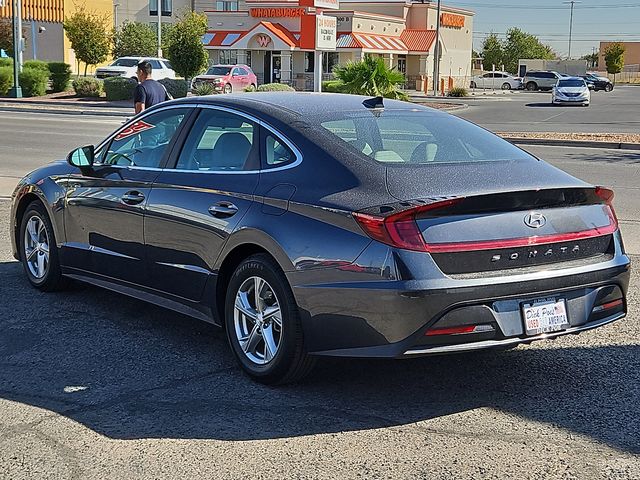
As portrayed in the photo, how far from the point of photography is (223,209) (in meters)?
5.37

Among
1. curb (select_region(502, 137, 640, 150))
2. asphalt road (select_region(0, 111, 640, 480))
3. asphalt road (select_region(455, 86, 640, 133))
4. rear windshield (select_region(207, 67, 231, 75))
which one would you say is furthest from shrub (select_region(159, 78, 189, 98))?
asphalt road (select_region(0, 111, 640, 480))

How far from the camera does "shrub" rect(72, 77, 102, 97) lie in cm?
4025

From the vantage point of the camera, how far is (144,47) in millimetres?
62000

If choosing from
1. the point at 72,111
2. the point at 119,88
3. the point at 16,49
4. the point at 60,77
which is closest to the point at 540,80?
the point at 60,77

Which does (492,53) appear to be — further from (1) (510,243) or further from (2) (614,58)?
(1) (510,243)

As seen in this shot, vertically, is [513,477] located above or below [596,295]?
below

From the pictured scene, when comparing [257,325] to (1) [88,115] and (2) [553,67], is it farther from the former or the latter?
(2) [553,67]

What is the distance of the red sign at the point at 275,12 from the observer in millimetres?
61081

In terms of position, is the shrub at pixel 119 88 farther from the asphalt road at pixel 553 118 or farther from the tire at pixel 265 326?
the tire at pixel 265 326

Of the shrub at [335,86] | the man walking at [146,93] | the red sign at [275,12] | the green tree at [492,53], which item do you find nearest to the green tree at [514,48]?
the green tree at [492,53]

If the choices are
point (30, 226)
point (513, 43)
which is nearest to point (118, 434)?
point (30, 226)

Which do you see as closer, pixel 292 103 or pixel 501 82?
pixel 292 103

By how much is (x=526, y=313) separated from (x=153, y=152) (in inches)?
110

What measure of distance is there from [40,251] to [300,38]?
163 ft
